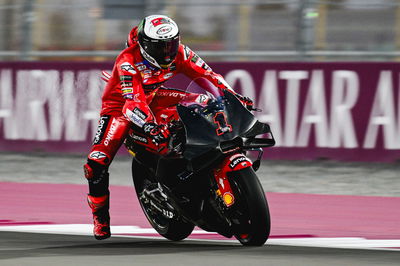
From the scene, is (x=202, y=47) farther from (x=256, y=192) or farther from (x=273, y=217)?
(x=256, y=192)

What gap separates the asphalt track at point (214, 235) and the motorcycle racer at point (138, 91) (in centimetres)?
57

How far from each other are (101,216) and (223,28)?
6.21 metres

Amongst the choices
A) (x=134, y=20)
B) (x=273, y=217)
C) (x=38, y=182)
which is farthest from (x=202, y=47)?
(x=273, y=217)

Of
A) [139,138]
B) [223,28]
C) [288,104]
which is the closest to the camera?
[139,138]

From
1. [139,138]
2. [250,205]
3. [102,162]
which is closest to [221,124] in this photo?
[250,205]

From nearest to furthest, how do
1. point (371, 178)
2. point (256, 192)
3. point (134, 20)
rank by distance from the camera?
point (256, 192) < point (371, 178) < point (134, 20)

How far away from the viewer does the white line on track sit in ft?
23.7

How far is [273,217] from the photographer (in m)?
9.15

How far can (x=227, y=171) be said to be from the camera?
654 cm

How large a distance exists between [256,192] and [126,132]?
60.7 inches

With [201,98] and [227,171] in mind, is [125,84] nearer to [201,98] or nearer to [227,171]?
[201,98]

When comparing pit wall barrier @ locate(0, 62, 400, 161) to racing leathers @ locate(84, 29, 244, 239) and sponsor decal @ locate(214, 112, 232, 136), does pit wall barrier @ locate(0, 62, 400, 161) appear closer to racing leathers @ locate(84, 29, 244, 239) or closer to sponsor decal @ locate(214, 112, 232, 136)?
racing leathers @ locate(84, 29, 244, 239)

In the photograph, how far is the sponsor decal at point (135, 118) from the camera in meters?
7.03

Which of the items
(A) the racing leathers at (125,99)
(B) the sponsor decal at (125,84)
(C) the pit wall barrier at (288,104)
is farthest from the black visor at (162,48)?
(C) the pit wall barrier at (288,104)
